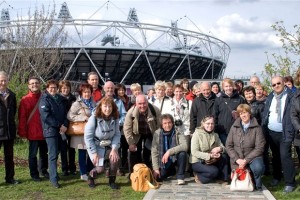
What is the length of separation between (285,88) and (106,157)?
317cm

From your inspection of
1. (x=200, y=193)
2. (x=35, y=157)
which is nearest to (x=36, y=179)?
(x=35, y=157)

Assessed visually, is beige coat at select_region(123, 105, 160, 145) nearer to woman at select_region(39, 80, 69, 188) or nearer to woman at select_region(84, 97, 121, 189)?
woman at select_region(84, 97, 121, 189)

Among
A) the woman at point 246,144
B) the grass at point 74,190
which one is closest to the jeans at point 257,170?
the woman at point 246,144

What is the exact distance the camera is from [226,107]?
25.1ft

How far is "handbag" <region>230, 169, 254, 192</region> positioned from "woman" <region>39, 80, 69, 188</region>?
9.48 ft

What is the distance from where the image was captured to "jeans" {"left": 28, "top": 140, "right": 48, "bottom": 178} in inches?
301

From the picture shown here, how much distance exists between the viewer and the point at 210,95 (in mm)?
7758

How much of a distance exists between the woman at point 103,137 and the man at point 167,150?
0.71 meters

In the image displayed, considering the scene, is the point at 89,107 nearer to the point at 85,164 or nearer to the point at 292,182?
the point at 85,164

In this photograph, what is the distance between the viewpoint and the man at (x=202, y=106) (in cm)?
768

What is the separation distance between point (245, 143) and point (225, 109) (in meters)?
0.80

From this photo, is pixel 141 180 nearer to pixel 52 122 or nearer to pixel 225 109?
pixel 52 122

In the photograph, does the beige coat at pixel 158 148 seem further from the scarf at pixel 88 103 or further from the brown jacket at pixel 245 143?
→ the scarf at pixel 88 103

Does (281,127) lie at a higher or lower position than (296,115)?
lower
